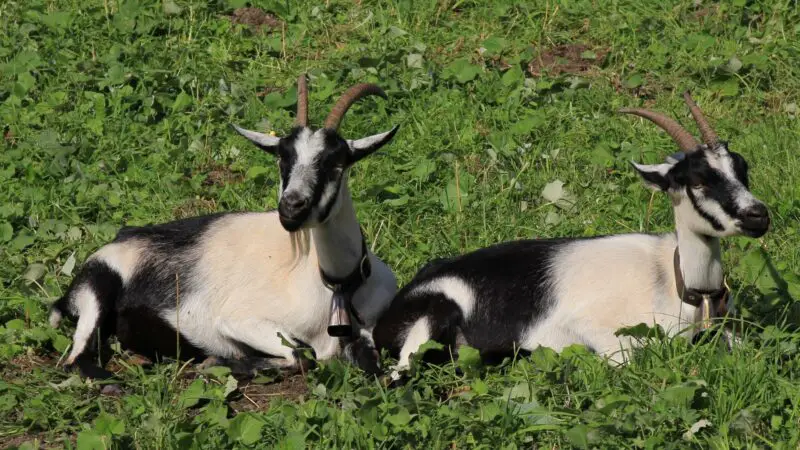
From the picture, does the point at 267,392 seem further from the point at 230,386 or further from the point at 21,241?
the point at 21,241

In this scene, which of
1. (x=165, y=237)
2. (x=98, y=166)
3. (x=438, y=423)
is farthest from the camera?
(x=98, y=166)

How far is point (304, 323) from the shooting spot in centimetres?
623

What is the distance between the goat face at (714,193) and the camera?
17.4ft

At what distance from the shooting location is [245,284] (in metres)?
6.43

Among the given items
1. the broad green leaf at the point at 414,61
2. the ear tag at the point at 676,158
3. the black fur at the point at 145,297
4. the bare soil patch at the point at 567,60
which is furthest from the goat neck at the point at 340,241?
the bare soil patch at the point at 567,60

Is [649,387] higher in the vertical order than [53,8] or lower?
lower

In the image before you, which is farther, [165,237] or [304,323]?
[165,237]

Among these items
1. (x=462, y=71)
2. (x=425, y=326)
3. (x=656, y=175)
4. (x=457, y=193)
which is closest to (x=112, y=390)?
(x=425, y=326)

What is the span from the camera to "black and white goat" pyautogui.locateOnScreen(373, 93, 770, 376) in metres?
5.60

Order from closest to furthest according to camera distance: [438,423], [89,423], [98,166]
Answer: [438,423], [89,423], [98,166]

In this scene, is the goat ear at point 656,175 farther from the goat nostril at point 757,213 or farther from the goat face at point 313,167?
the goat face at point 313,167

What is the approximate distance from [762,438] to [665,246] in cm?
144

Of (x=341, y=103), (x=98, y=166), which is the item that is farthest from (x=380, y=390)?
(x=98, y=166)

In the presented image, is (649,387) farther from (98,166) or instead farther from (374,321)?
(98,166)
